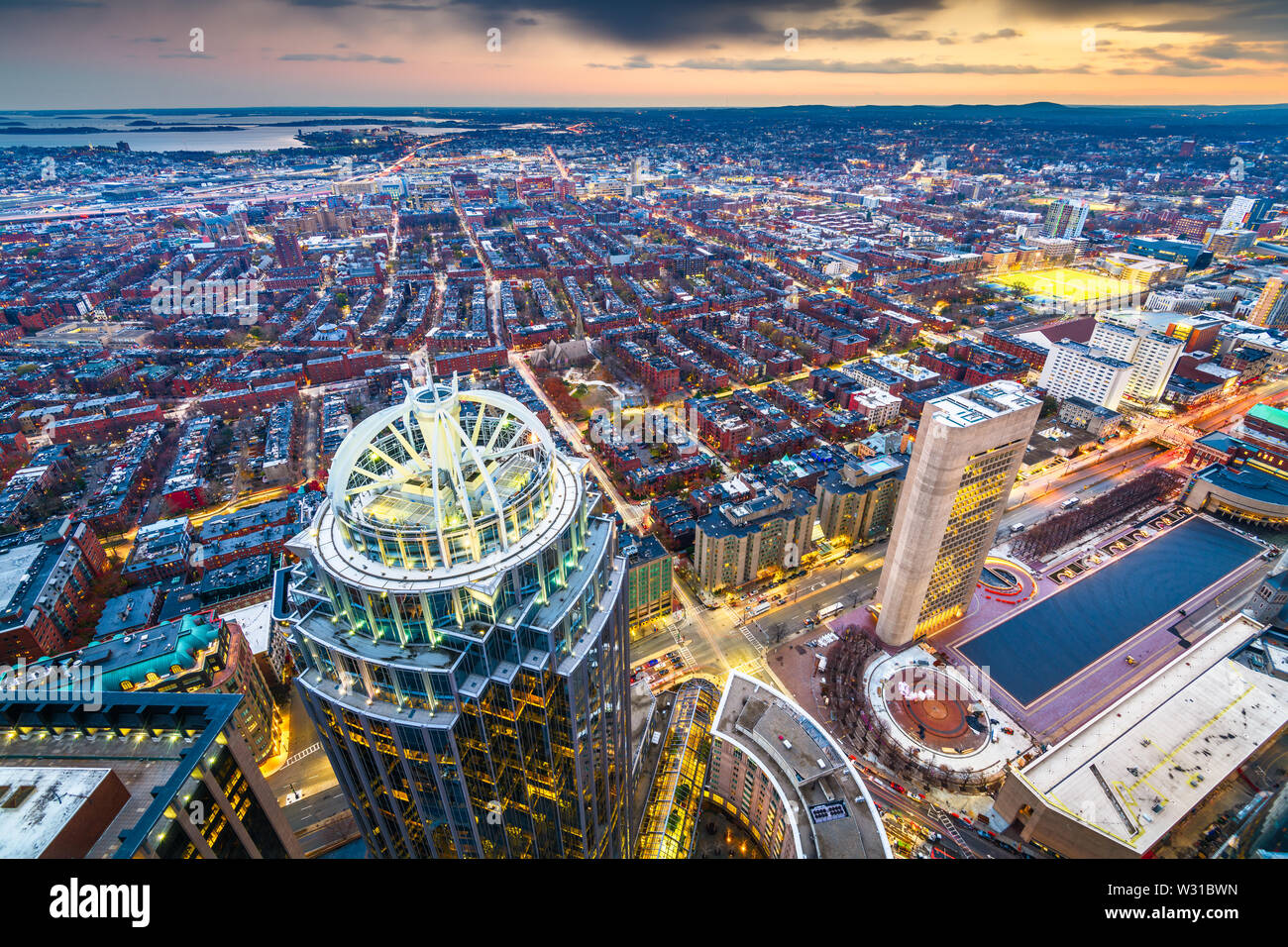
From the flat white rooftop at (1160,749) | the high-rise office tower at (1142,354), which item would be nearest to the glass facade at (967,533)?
the flat white rooftop at (1160,749)

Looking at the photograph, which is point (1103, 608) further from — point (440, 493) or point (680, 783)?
point (440, 493)

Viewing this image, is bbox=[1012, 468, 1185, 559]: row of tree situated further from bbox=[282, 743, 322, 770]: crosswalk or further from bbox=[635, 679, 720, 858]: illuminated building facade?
bbox=[282, 743, 322, 770]: crosswalk

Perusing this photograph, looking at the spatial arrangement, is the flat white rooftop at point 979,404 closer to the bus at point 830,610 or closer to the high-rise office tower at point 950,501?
the high-rise office tower at point 950,501
